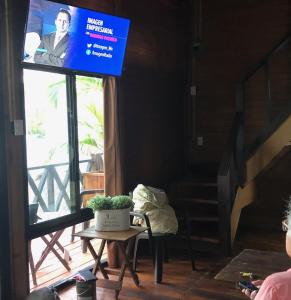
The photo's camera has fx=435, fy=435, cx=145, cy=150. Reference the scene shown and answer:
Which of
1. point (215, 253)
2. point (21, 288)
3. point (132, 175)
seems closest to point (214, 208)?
point (215, 253)

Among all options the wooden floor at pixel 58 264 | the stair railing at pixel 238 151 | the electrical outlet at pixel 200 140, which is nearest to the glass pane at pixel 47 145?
the wooden floor at pixel 58 264

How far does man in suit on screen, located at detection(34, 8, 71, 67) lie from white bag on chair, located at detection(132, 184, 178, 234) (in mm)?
1455

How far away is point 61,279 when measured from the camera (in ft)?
13.4

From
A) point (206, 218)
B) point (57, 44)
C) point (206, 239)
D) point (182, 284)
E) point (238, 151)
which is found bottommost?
point (182, 284)

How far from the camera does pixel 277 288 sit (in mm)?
1568

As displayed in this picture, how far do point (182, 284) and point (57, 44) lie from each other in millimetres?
2394

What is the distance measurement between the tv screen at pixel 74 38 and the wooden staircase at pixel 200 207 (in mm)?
1723

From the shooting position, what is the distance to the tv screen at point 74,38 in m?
3.31

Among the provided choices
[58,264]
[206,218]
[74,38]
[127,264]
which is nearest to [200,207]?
[206,218]

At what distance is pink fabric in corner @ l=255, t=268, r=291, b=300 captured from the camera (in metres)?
1.56

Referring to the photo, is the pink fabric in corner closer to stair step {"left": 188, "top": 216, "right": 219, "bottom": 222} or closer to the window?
the window

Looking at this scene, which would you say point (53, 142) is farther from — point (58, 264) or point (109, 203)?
point (58, 264)

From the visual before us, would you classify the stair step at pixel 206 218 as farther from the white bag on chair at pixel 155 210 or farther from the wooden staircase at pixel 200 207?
the white bag on chair at pixel 155 210

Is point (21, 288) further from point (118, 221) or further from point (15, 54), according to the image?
point (15, 54)
